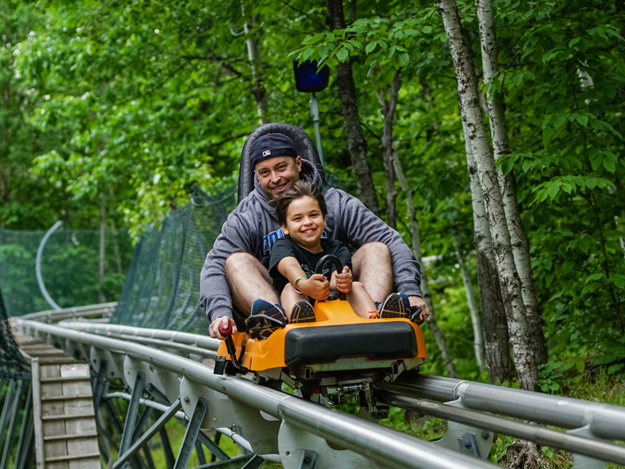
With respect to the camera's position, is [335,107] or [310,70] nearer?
[310,70]

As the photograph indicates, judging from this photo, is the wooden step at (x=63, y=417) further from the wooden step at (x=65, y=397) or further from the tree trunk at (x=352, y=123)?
the tree trunk at (x=352, y=123)

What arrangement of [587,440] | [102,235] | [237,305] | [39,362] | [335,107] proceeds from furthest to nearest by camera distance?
[102,235] < [335,107] < [39,362] < [237,305] < [587,440]

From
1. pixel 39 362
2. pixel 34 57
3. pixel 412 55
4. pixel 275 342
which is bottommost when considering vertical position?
pixel 39 362

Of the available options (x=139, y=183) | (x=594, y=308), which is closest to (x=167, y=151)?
(x=139, y=183)

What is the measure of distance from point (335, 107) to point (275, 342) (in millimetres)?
5465

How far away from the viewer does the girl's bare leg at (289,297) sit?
2.85m

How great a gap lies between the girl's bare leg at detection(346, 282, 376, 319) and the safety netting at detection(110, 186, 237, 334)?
3.66 m

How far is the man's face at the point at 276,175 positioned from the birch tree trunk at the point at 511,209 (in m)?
1.24

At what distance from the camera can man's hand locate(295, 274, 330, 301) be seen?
273 cm

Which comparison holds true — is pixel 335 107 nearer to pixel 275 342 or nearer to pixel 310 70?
pixel 310 70

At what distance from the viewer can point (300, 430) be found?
249 cm

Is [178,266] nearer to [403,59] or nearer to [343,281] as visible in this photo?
[403,59]

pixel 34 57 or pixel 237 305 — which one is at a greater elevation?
pixel 34 57

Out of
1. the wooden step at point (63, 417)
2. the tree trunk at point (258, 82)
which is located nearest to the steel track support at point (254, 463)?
the wooden step at point (63, 417)
